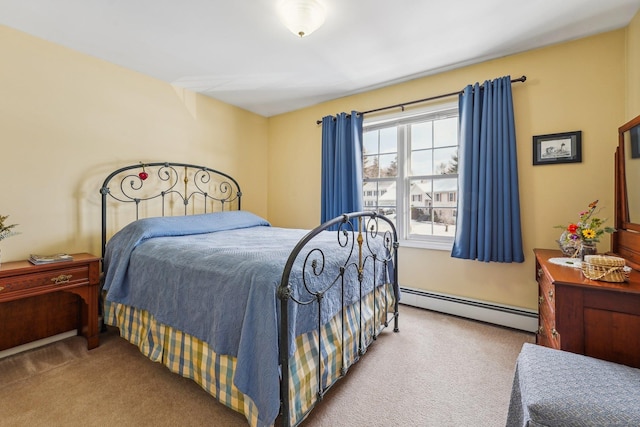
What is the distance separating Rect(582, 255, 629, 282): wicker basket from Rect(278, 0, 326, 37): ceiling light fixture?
212 centimetres

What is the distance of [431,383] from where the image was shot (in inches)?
68.6

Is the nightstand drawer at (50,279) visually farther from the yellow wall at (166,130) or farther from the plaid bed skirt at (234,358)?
the yellow wall at (166,130)

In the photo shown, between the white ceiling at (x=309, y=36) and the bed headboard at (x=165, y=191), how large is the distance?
99 cm

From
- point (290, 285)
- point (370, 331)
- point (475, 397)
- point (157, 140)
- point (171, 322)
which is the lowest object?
point (475, 397)

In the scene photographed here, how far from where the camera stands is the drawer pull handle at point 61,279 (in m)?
1.97

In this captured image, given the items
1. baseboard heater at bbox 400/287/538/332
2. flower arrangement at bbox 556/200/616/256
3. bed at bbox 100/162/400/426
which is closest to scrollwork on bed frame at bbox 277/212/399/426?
bed at bbox 100/162/400/426

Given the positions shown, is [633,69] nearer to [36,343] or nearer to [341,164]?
[341,164]

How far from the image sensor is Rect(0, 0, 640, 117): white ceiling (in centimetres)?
191

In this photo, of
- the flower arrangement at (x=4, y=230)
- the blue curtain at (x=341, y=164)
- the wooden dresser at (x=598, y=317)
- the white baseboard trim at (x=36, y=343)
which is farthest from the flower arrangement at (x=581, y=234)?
the white baseboard trim at (x=36, y=343)

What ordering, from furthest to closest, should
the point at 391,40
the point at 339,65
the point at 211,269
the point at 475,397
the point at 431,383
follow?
the point at 339,65, the point at 391,40, the point at 431,383, the point at 475,397, the point at 211,269

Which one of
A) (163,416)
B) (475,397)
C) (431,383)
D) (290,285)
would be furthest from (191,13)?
(475,397)

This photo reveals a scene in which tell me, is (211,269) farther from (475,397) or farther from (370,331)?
(475,397)

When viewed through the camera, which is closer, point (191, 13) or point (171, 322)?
point (171, 322)

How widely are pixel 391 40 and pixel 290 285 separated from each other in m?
2.16
